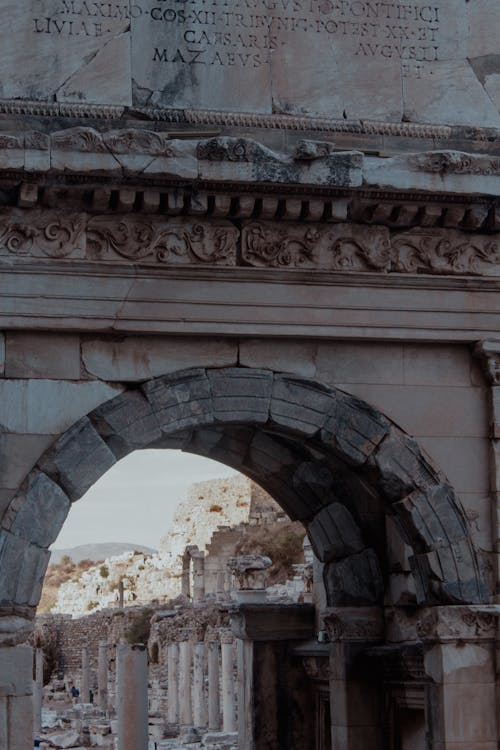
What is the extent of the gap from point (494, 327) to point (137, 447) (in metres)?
2.45

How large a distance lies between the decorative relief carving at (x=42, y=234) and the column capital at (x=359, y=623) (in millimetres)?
3788

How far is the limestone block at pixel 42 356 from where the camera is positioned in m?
9.01

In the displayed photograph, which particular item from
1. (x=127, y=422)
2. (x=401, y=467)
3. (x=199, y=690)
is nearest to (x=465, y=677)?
(x=401, y=467)

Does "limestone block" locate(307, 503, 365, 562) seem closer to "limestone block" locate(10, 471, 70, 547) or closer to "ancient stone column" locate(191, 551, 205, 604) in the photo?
"limestone block" locate(10, 471, 70, 547)

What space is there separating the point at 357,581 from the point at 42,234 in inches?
152

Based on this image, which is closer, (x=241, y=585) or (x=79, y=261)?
(x=79, y=261)

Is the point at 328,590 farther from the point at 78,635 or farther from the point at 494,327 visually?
the point at 78,635

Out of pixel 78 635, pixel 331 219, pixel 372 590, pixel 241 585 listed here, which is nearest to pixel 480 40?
pixel 331 219

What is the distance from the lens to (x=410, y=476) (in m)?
9.40

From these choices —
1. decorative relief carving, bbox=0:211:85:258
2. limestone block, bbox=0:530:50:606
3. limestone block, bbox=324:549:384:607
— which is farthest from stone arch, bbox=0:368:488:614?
limestone block, bbox=324:549:384:607

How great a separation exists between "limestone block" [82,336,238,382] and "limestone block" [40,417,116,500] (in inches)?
14.9

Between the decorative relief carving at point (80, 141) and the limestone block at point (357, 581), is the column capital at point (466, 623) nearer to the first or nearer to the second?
the limestone block at point (357, 581)

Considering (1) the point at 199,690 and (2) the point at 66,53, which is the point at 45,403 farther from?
(1) the point at 199,690

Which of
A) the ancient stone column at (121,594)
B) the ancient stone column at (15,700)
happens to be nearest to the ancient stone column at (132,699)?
the ancient stone column at (15,700)
